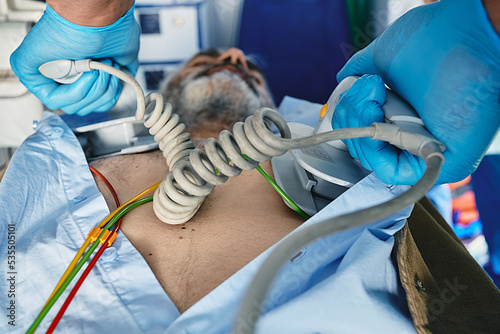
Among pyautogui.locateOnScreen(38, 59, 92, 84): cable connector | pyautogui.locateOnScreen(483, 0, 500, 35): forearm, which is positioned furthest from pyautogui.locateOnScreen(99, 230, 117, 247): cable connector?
pyautogui.locateOnScreen(483, 0, 500, 35): forearm

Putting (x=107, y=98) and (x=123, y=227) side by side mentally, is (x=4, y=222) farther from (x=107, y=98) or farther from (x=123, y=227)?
(x=107, y=98)

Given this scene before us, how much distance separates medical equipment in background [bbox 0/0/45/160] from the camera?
1.52 meters

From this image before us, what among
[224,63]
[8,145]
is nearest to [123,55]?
[224,63]

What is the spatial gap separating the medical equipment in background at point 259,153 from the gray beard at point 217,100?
37 cm

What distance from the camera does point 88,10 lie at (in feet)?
2.89

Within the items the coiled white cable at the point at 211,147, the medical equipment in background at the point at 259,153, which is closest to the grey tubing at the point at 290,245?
the medical equipment in background at the point at 259,153

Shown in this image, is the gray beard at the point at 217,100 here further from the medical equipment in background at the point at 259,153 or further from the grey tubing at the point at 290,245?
the grey tubing at the point at 290,245

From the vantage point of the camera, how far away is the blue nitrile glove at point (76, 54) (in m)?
0.91

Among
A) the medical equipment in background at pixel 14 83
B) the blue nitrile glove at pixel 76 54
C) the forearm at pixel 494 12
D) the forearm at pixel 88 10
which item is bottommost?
the medical equipment in background at pixel 14 83

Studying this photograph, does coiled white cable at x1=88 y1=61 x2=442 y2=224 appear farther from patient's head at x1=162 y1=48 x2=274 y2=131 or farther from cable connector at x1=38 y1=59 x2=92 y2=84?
patient's head at x1=162 y1=48 x2=274 y2=131

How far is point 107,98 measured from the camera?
1.07 metres

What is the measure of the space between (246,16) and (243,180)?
123cm

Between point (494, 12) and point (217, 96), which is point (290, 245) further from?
point (217, 96)

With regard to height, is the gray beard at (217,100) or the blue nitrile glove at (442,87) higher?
the blue nitrile glove at (442,87)
